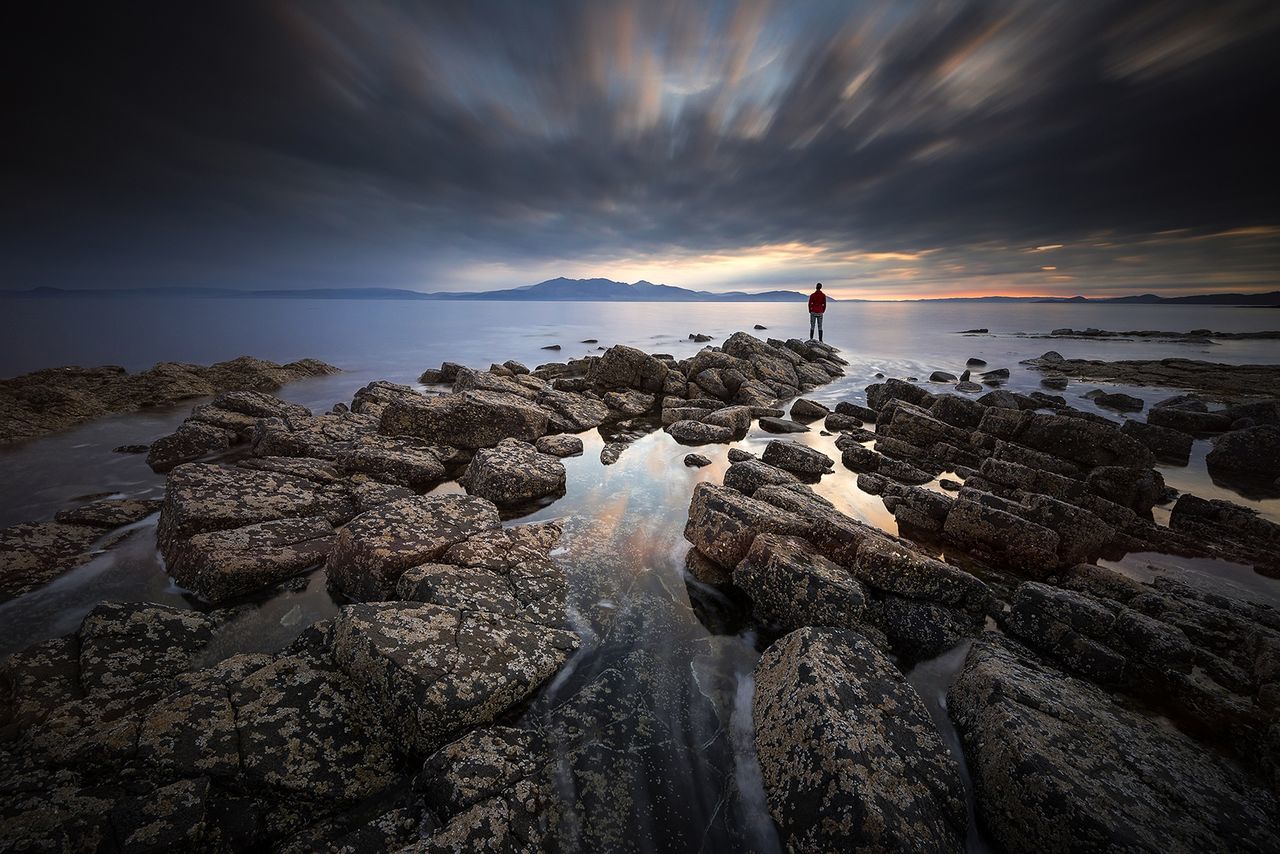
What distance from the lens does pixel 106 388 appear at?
1394 centimetres

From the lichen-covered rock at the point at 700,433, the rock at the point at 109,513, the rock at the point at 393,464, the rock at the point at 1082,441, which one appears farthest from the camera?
the lichen-covered rock at the point at 700,433

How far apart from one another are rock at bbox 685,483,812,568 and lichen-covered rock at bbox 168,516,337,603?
485 centimetres

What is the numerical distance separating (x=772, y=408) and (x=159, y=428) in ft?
56.0

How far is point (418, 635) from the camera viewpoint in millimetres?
3621

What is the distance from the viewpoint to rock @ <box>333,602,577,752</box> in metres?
3.24

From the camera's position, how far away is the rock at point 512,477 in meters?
7.41

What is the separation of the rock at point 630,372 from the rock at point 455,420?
654 cm

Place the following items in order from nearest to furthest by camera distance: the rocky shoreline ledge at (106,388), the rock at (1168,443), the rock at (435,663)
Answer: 1. the rock at (435,663)
2. the rock at (1168,443)
3. the rocky shoreline ledge at (106,388)

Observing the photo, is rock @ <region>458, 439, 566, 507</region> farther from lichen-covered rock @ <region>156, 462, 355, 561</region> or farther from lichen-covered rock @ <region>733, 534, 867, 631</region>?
lichen-covered rock @ <region>733, 534, 867, 631</region>

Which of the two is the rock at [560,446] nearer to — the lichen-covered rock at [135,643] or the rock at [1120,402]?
the lichen-covered rock at [135,643]

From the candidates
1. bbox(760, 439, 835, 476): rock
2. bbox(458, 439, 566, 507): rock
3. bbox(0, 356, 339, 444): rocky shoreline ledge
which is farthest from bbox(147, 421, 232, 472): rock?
bbox(760, 439, 835, 476): rock

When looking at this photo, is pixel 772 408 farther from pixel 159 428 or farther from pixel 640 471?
pixel 159 428

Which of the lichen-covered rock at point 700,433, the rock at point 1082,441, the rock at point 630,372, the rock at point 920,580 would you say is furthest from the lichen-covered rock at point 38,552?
the rock at point 1082,441

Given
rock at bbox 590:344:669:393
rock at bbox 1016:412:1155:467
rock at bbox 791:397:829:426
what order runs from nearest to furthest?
rock at bbox 1016:412:1155:467 → rock at bbox 791:397:829:426 → rock at bbox 590:344:669:393
